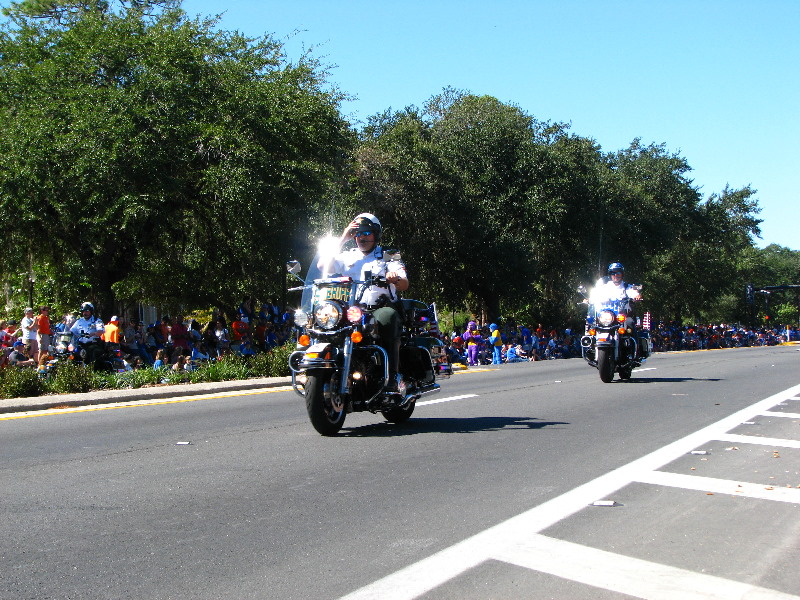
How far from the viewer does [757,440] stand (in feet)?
32.2

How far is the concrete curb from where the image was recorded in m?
13.9

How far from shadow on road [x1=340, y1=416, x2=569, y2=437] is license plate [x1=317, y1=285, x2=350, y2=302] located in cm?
151

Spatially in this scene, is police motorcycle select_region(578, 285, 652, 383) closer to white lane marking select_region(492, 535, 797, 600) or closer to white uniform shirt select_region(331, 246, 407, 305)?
white uniform shirt select_region(331, 246, 407, 305)

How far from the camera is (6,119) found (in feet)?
81.4

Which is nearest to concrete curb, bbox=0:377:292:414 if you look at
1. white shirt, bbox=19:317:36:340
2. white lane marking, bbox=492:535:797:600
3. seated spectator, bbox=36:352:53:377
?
seated spectator, bbox=36:352:53:377

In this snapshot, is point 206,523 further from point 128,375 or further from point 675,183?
point 675,183

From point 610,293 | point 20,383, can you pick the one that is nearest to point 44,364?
point 20,383

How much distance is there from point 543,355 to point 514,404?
75.5ft

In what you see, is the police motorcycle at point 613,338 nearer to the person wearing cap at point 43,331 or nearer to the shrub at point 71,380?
the shrub at point 71,380

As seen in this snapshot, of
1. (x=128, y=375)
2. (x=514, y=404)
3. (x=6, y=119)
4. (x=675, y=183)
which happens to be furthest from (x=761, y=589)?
(x=675, y=183)

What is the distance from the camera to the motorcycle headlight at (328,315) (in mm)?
9227

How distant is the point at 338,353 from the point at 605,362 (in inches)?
367

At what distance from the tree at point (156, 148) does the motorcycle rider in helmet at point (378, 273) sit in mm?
14885

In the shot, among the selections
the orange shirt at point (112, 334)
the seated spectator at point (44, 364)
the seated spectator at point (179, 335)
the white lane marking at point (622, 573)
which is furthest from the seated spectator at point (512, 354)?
the white lane marking at point (622, 573)
